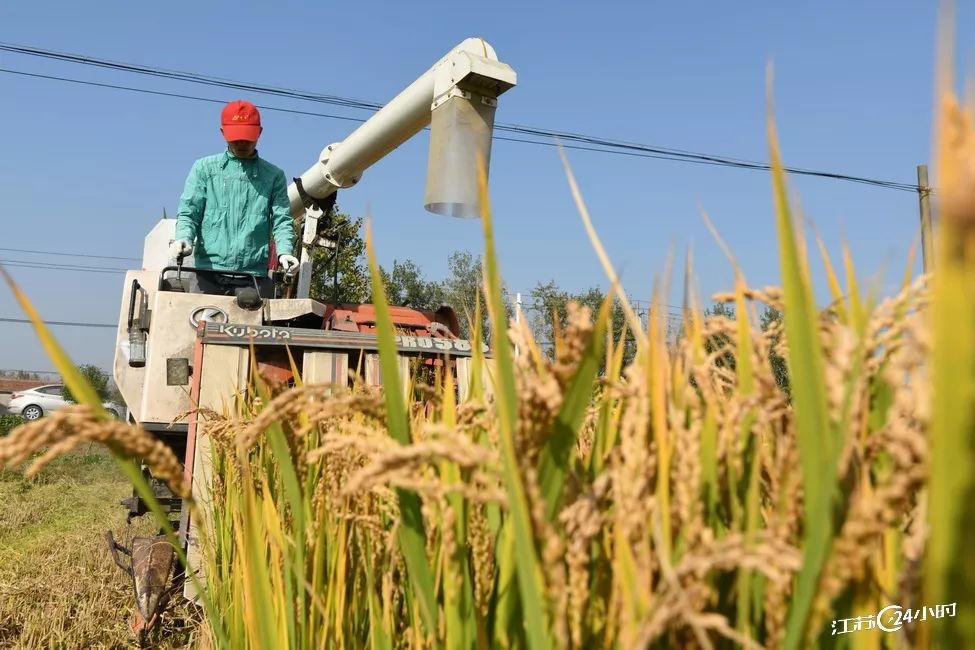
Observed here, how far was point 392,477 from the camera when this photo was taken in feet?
2.24

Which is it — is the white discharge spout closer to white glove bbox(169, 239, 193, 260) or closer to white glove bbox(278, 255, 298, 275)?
white glove bbox(278, 255, 298, 275)

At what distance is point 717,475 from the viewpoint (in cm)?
73

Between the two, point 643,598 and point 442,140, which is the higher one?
point 442,140

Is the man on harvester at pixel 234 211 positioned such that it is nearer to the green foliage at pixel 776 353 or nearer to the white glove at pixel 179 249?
the white glove at pixel 179 249

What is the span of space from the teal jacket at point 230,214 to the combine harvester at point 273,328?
0.30m

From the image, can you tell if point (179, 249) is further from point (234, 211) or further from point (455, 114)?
point (455, 114)

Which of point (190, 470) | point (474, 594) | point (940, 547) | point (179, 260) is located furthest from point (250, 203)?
point (940, 547)

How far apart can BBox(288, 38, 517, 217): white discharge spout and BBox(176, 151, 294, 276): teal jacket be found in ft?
3.98

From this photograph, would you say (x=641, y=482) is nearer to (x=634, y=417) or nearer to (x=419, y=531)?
(x=634, y=417)

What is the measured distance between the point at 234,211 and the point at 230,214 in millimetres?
34

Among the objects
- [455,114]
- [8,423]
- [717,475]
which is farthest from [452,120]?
[8,423]

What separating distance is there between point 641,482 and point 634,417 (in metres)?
0.10

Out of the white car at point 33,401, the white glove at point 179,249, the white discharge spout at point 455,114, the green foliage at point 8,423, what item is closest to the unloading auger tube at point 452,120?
the white discharge spout at point 455,114

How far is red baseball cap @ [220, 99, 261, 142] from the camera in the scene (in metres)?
5.05
